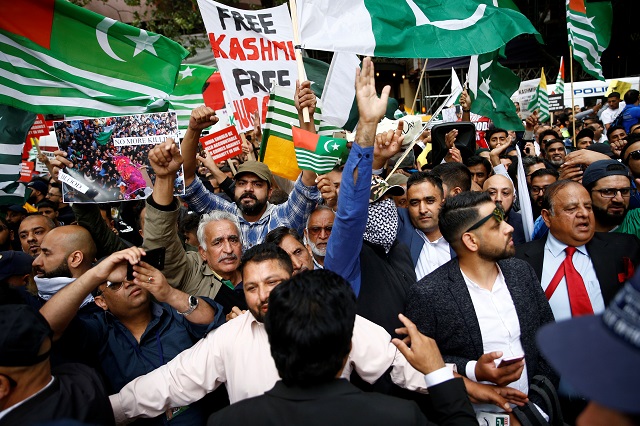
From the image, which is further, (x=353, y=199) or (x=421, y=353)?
(x=353, y=199)

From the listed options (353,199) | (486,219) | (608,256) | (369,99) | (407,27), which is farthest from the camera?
(407,27)

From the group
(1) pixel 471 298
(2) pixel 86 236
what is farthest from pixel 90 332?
(1) pixel 471 298

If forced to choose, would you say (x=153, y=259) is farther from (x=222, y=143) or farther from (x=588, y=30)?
(x=588, y=30)

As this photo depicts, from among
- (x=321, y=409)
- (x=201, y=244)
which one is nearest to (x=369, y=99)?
(x=321, y=409)

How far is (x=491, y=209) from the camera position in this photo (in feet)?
9.20

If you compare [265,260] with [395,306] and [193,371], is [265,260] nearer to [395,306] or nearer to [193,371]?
[193,371]

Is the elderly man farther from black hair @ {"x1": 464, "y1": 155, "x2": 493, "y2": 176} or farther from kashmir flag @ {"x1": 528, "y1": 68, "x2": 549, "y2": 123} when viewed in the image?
kashmir flag @ {"x1": 528, "y1": 68, "x2": 549, "y2": 123}

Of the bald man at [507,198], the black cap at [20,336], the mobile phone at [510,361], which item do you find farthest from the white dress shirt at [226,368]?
the bald man at [507,198]

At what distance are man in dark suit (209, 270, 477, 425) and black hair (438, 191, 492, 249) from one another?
4.04ft

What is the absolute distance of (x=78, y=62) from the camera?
3.51 meters

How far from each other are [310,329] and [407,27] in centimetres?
320

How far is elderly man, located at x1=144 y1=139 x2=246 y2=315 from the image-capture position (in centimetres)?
299

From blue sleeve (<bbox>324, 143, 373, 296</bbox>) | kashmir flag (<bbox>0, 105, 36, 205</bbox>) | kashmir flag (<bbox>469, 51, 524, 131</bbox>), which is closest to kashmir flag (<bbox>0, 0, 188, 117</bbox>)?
kashmir flag (<bbox>0, 105, 36, 205</bbox>)

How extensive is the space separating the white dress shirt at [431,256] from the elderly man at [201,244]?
1362mm
